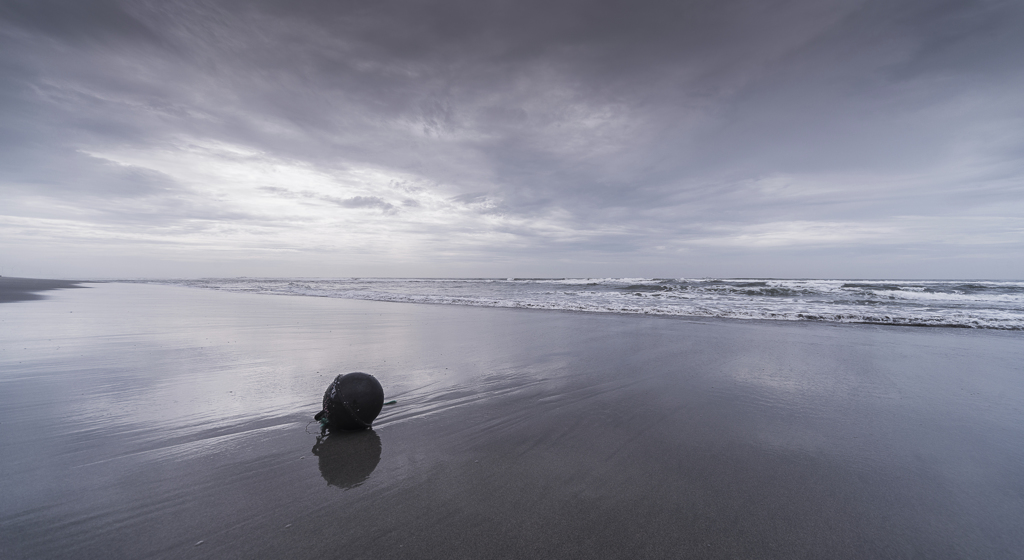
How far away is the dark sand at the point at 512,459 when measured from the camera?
252 centimetres

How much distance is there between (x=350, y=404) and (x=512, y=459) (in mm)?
1758

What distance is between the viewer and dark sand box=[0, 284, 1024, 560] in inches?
99.3

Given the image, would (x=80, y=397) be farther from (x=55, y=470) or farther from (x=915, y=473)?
(x=915, y=473)

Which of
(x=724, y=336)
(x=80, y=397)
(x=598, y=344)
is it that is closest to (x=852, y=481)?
(x=598, y=344)

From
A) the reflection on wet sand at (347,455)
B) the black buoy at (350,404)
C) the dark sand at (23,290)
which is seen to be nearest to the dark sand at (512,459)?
the reflection on wet sand at (347,455)

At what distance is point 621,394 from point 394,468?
351 centimetres

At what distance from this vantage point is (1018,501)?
120 inches

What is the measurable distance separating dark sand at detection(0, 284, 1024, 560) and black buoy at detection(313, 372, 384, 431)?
0.19 meters

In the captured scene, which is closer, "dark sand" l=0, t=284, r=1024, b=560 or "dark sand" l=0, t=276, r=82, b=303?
"dark sand" l=0, t=284, r=1024, b=560

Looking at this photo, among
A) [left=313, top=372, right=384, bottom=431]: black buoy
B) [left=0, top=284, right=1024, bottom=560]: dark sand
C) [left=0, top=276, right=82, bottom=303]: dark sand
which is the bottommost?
[left=0, top=284, right=1024, bottom=560]: dark sand

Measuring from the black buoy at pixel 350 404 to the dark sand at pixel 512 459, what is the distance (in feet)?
0.64

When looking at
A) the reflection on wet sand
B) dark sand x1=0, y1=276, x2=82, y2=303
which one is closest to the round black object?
the reflection on wet sand

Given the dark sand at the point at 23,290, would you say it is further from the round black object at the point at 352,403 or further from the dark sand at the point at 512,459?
the round black object at the point at 352,403

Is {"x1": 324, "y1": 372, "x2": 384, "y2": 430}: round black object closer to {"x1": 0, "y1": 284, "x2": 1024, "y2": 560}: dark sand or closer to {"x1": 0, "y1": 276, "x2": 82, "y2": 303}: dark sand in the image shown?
{"x1": 0, "y1": 284, "x2": 1024, "y2": 560}: dark sand
